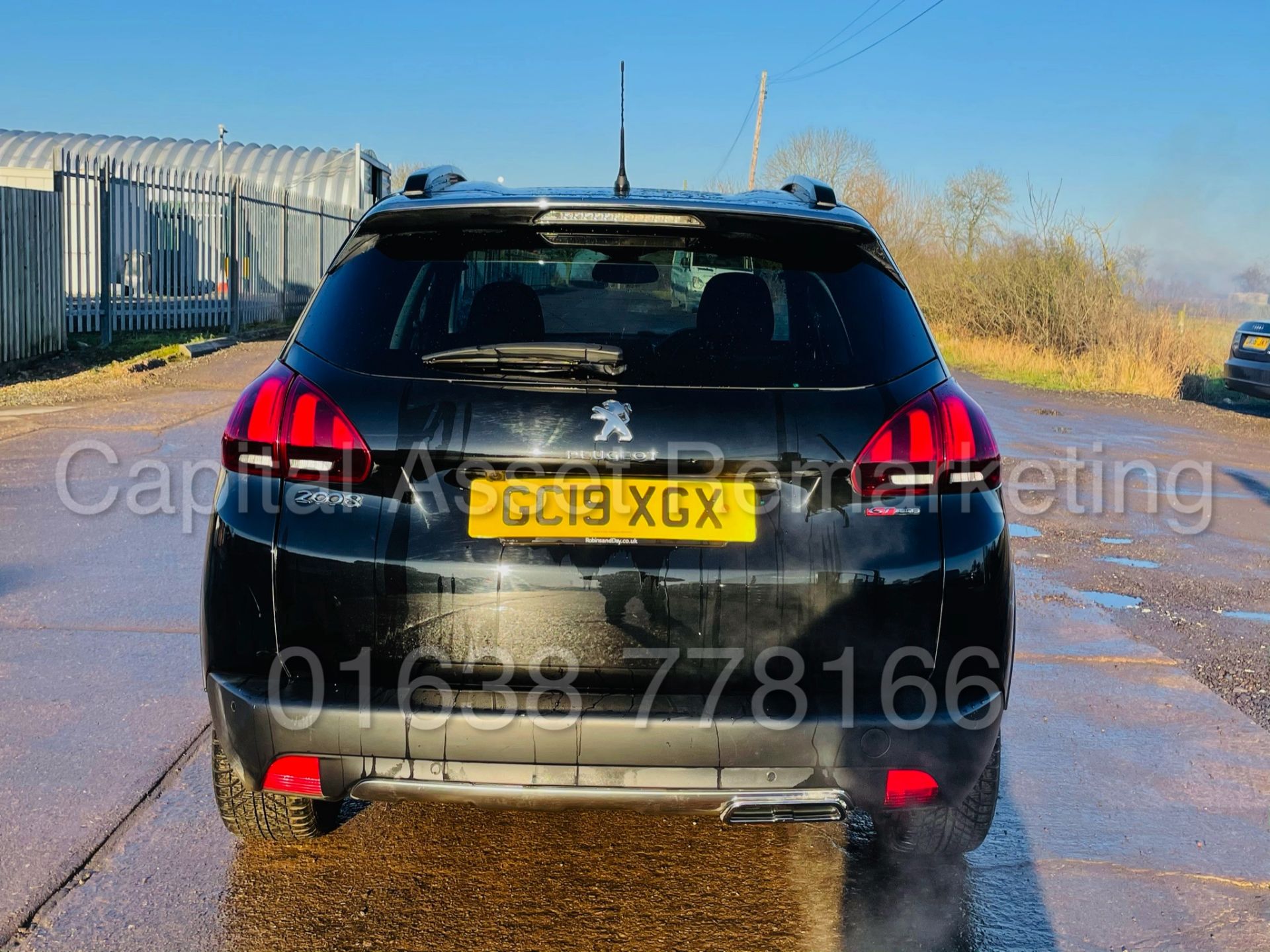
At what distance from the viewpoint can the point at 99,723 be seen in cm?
409

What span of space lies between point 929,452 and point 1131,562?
204 inches

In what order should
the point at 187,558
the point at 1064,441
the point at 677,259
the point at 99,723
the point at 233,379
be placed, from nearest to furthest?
1. the point at 677,259
2. the point at 99,723
3. the point at 187,558
4. the point at 1064,441
5. the point at 233,379

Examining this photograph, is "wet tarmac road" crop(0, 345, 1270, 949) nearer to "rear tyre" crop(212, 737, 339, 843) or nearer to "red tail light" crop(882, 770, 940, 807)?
"rear tyre" crop(212, 737, 339, 843)

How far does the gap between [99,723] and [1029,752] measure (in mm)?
3102

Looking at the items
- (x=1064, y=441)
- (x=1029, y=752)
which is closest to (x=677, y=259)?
(x=1029, y=752)

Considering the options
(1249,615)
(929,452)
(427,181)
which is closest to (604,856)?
(929,452)

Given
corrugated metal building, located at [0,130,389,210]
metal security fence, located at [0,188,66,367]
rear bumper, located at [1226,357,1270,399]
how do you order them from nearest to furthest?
metal security fence, located at [0,188,66,367] < rear bumper, located at [1226,357,1270,399] < corrugated metal building, located at [0,130,389,210]

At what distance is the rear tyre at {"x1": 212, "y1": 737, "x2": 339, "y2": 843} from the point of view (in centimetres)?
307

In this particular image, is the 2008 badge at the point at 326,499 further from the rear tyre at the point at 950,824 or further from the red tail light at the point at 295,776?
the rear tyre at the point at 950,824

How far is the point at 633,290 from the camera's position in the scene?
10.4ft

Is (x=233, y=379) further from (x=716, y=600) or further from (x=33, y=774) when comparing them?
(x=716, y=600)

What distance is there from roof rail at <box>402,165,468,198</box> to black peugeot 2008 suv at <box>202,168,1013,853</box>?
21.5 inches

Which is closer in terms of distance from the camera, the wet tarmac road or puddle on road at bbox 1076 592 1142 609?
the wet tarmac road

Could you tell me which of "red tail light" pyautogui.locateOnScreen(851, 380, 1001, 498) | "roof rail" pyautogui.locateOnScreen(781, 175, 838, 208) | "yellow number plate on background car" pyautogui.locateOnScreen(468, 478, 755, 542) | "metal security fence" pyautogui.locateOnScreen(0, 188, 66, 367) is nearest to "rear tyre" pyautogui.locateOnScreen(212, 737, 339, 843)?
"yellow number plate on background car" pyautogui.locateOnScreen(468, 478, 755, 542)
